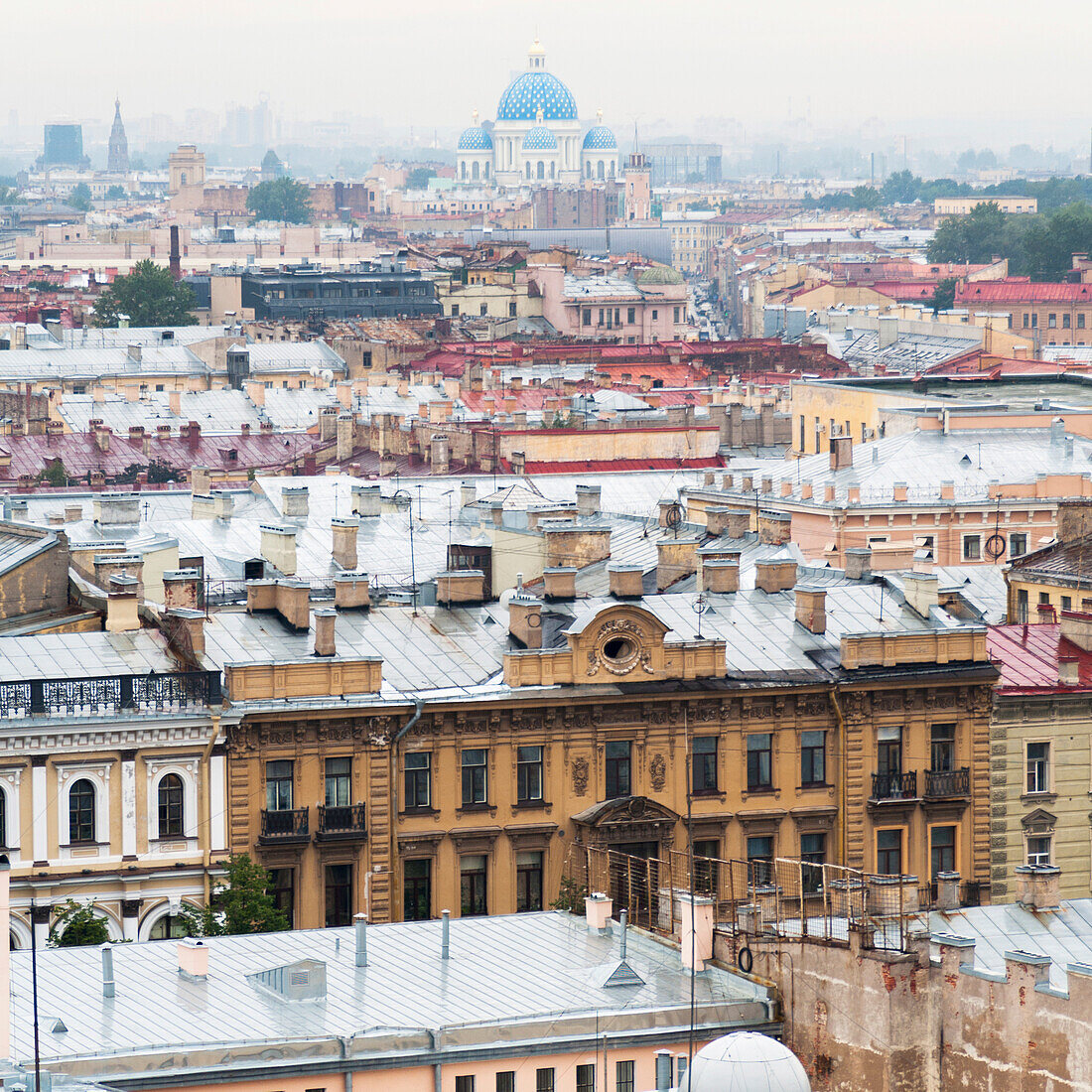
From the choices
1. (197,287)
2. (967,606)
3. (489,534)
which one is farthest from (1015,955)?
(197,287)

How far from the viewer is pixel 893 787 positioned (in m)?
40.9

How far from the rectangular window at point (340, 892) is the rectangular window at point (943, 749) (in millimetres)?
7823

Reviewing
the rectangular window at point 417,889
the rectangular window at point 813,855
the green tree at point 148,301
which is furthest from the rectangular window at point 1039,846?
the green tree at point 148,301

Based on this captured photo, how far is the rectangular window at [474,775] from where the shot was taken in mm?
39156

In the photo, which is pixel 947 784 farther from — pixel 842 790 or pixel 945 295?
pixel 945 295

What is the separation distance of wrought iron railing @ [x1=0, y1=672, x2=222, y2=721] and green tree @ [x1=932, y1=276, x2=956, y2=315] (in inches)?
4474

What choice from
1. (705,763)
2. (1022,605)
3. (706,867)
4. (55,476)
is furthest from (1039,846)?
(55,476)

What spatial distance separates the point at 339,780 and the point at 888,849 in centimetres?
739

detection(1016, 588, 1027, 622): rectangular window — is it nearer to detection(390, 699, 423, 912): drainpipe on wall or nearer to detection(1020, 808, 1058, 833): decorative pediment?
detection(1020, 808, 1058, 833): decorative pediment

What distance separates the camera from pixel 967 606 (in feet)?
143

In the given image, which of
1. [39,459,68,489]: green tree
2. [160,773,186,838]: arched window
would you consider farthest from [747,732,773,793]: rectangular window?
[39,459,68,489]: green tree

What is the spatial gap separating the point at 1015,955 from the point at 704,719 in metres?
11.7

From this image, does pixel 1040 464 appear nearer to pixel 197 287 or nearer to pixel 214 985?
pixel 214 985

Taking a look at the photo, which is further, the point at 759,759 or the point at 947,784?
the point at 947,784
